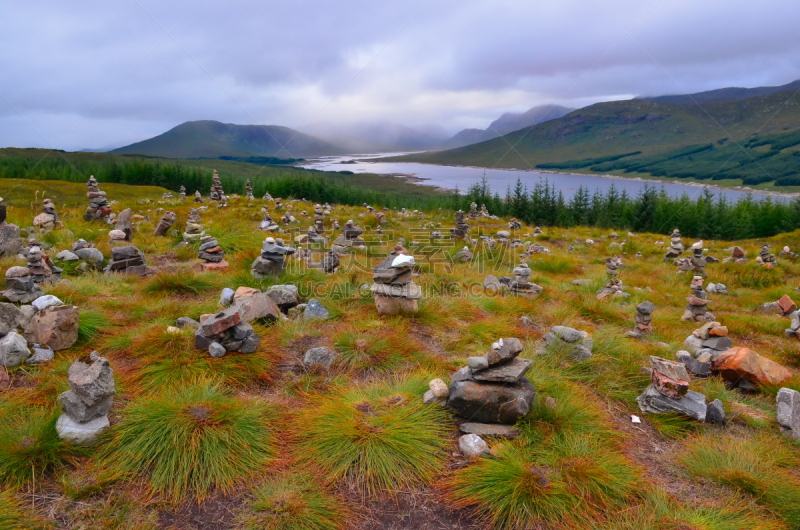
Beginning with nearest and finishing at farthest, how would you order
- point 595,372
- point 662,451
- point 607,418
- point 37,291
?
1. point 662,451
2. point 607,418
3. point 595,372
4. point 37,291

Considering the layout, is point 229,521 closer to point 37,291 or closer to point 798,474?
point 798,474

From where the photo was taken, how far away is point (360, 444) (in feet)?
14.4

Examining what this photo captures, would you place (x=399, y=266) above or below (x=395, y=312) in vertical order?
above

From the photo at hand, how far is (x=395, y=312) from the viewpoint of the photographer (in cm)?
822

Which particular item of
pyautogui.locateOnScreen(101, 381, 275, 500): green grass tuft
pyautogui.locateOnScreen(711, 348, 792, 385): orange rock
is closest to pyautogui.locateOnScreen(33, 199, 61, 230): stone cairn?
pyautogui.locateOnScreen(101, 381, 275, 500): green grass tuft

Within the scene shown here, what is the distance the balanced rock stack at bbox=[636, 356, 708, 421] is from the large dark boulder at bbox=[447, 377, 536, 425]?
1.70 meters

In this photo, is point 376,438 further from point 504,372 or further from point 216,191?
point 216,191

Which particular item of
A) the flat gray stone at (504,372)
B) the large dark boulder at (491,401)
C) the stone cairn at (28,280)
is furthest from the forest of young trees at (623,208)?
the large dark boulder at (491,401)

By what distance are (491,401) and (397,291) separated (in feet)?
11.9

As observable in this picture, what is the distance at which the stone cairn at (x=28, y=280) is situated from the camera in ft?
23.9

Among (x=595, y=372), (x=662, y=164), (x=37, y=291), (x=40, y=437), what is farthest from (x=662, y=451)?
(x=662, y=164)

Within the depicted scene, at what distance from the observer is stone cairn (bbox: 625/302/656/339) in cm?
842

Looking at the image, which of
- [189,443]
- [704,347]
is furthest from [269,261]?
[704,347]

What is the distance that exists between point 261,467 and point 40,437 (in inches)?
84.9
